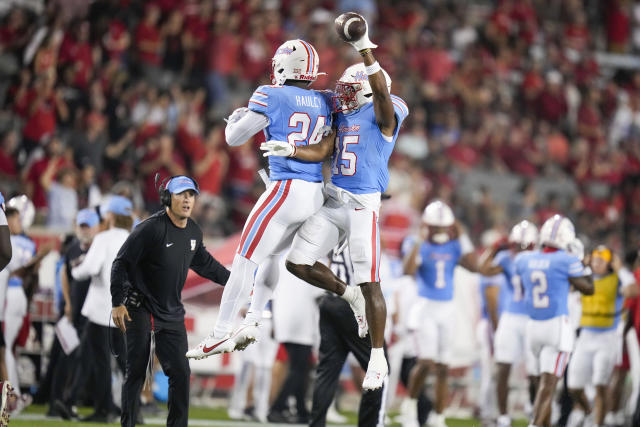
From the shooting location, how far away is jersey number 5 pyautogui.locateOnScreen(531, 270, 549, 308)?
9.98 metres

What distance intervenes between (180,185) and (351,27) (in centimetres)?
186

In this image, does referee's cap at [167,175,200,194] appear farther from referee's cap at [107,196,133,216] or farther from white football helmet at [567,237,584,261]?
white football helmet at [567,237,584,261]

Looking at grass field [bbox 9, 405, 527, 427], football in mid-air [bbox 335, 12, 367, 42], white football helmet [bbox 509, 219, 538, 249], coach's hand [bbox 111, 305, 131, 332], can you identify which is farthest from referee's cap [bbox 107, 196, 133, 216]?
white football helmet [bbox 509, 219, 538, 249]

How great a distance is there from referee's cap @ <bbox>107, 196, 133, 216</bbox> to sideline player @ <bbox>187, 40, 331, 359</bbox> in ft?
8.74

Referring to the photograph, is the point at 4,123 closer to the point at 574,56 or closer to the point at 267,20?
the point at 267,20

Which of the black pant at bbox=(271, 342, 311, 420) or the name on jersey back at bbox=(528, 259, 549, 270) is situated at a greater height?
the name on jersey back at bbox=(528, 259, 549, 270)

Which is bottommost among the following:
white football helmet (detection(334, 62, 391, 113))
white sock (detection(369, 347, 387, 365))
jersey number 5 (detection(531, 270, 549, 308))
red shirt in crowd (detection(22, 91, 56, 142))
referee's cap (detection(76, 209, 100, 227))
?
white sock (detection(369, 347, 387, 365))

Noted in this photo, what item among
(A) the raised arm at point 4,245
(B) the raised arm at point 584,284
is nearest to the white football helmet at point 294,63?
(A) the raised arm at point 4,245

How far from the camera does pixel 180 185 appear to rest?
7.97 m

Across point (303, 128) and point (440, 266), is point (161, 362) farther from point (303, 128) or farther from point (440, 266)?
point (440, 266)

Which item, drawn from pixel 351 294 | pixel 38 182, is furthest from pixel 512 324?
pixel 38 182

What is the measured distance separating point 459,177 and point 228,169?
4.37 meters

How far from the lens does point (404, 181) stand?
674 inches

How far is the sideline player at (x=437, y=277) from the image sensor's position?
11219mm
